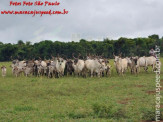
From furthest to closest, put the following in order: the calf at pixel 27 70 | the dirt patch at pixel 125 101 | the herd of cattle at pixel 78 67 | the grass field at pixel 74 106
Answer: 1. the calf at pixel 27 70
2. the herd of cattle at pixel 78 67
3. the dirt patch at pixel 125 101
4. the grass field at pixel 74 106

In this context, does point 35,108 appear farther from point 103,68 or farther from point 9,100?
point 103,68

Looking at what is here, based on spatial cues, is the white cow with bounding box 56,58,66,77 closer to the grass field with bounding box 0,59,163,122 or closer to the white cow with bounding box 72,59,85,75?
the white cow with bounding box 72,59,85,75

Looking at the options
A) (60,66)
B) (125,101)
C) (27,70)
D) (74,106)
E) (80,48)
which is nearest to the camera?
(74,106)

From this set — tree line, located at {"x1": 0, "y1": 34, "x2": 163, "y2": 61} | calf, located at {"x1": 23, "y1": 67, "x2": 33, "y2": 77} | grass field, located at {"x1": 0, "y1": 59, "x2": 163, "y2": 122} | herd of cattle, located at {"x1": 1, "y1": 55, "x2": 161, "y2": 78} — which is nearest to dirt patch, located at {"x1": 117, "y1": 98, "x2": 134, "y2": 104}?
grass field, located at {"x1": 0, "y1": 59, "x2": 163, "y2": 122}

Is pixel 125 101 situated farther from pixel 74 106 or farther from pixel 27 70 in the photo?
pixel 27 70

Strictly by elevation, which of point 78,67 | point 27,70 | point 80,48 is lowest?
point 27,70

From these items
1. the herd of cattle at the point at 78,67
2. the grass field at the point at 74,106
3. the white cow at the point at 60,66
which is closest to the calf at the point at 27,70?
the herd of cattle at the point at 78,67

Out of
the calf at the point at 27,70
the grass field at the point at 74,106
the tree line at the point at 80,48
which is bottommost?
the grass field at the point at 74,106

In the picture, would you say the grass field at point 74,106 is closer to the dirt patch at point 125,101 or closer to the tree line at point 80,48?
the dirt patch at point 125,101

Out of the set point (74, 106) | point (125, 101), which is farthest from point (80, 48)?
point (74, 106)

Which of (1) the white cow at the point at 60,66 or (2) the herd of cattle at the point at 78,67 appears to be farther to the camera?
(1) the white cow at the point at 60,66

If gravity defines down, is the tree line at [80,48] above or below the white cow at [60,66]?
above

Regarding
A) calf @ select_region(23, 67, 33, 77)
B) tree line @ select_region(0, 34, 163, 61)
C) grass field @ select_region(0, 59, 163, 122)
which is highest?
tree line @ select_region(0, 34, 163, 61)

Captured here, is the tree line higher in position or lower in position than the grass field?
higher
